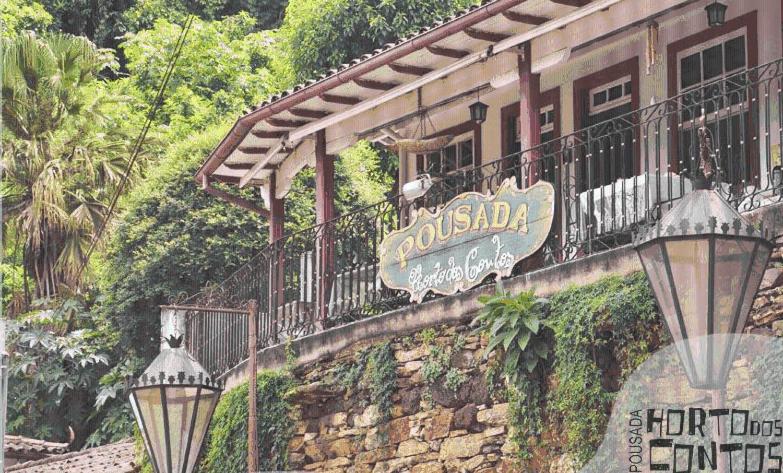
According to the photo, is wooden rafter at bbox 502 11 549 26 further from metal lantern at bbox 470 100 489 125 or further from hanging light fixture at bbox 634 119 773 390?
hanging light fixture at bbox 634 119 773 390

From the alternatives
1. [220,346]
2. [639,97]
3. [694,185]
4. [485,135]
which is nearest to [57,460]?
[220,346]

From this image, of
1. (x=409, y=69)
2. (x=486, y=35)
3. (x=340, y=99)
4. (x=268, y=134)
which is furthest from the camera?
(x=268, y=134)

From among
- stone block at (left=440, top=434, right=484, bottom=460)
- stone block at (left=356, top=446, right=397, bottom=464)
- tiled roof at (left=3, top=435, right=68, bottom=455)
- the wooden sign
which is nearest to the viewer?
stone block at (left=440, top=434, right=484, bottom=460)

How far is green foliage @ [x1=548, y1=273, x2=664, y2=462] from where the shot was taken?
12.9 meters

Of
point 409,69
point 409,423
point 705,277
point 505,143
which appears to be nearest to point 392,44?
point 409,69

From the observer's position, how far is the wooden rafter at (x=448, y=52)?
16562 millimetres

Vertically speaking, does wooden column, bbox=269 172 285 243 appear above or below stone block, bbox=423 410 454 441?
above

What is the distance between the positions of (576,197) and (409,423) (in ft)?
8.19

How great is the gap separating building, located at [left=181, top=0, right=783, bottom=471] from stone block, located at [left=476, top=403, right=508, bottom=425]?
0.24 metres

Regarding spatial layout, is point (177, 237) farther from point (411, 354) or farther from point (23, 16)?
point (23, 16)

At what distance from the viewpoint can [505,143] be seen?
18828 mm

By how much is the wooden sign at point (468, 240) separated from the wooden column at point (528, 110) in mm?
534

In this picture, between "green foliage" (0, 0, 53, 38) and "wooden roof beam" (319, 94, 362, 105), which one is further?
"green foliage" (0, 0, 53, 38)

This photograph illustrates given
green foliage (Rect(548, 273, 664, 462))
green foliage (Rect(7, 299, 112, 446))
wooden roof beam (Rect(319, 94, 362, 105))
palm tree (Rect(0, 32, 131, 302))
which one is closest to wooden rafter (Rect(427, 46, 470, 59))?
wooden roof beam (Rect(319, 94, 362, 105))
